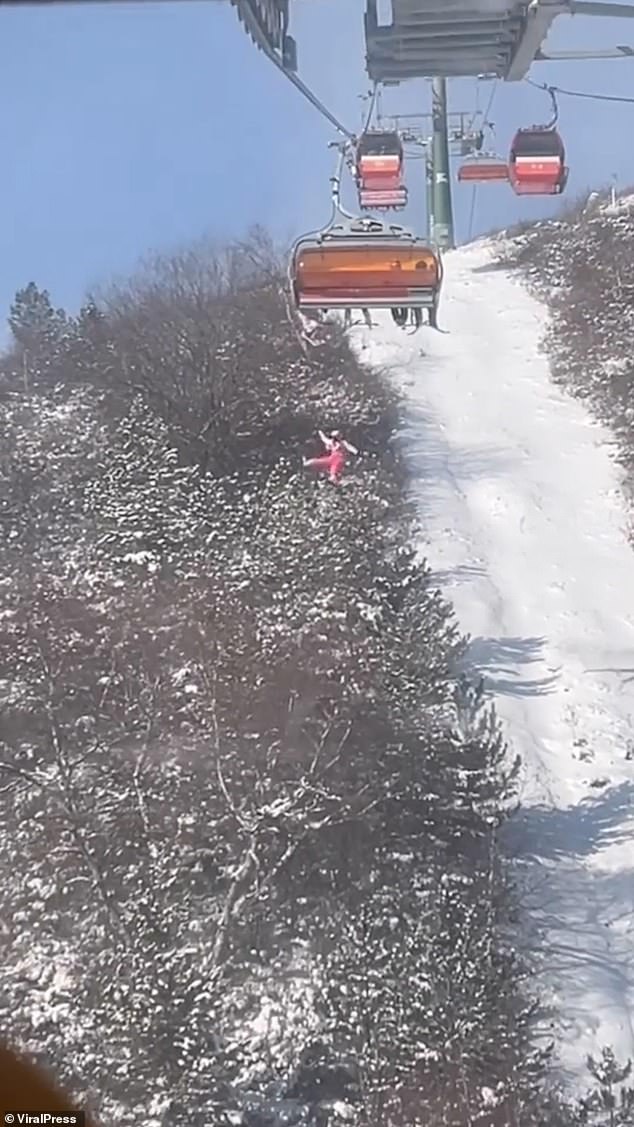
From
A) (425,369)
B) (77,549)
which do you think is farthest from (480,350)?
(77,549)

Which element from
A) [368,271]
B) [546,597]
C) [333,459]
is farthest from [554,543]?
[368,271]

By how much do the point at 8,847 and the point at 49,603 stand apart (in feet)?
17.5

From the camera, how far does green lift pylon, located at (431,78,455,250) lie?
2266cm

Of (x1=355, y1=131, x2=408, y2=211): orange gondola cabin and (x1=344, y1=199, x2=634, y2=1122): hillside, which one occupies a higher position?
(x1=355, y1=131, x2=408, y2=211): orange gondola cabin

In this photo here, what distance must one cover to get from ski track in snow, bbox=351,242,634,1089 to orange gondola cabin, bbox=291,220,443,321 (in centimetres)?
598

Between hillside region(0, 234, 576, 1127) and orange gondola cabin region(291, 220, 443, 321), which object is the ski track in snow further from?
orange gondola cabin region(291, 220, 443, 321)

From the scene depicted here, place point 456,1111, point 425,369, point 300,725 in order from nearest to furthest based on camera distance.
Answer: point 456,1111, point 300,725, point 425,369

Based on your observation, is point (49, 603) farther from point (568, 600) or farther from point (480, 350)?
point (480, 350)

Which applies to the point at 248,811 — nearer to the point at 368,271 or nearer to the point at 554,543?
the point at 368,271

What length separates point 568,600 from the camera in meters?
19.0

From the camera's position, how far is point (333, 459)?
2008cm

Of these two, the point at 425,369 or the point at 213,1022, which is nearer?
the point at 213,1022

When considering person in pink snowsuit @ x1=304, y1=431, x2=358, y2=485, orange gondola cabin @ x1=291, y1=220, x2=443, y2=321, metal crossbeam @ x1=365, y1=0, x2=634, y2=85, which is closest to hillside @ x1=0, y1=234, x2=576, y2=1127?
person in pink snowsuit @ x1=304, y1=431, x2=358, y2=485

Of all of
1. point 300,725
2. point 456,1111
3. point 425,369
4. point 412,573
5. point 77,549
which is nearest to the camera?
point 456,1111
